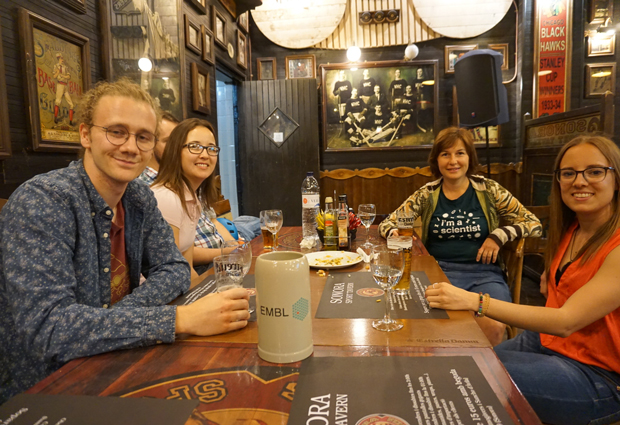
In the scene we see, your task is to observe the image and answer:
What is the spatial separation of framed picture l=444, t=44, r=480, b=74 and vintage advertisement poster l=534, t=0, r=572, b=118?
34.4 inches

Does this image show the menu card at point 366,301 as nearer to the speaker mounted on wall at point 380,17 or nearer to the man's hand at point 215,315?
the man's hand at point 215,315

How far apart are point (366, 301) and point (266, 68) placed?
524cm

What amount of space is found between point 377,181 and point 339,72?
5.28 ft

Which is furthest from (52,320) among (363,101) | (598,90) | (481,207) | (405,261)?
(598,90)

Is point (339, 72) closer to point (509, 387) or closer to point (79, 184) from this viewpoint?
point (79, 184)

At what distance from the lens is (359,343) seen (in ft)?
3.00

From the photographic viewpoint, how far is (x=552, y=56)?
4773mm

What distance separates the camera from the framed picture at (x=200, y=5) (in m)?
3.74

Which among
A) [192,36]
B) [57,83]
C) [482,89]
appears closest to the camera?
[57,83]

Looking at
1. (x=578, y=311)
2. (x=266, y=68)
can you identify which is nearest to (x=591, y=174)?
(x=578, y=311)

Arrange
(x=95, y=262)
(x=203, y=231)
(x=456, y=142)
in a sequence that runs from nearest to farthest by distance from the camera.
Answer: (x=95, y=262), (x=203, y=231), (x=456, y=142)

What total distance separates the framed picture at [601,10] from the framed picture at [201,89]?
14.6 ft

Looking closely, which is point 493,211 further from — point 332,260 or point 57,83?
point 57,83

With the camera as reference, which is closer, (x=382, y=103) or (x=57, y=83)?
(x=57, y=83)
